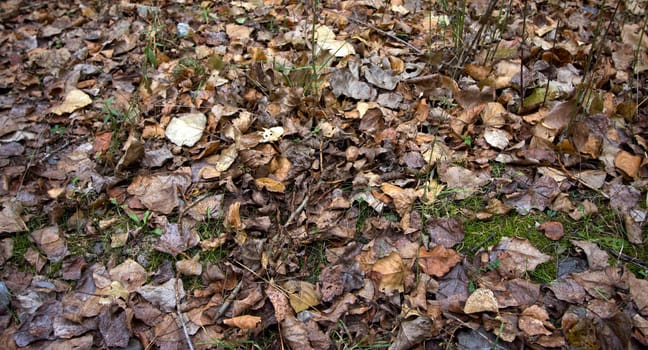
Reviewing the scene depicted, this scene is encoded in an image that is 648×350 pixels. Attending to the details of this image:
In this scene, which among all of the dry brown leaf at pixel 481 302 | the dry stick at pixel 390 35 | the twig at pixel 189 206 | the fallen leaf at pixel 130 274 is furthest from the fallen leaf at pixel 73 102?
the dry brown leaf at pixel 481 302

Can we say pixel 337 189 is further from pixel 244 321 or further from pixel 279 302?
pixel 244 321

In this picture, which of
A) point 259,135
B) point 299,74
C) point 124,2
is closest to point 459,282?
point 259,135

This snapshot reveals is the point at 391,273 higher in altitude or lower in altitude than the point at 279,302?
higher

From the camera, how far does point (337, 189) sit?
2.17m

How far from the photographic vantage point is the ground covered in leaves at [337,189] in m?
1.75

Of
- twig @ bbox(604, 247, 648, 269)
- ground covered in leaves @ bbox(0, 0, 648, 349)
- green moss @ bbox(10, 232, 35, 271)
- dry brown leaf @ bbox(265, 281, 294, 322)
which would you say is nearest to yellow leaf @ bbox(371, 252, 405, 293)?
ground covered in leaves @ bbox(0, 0, 648, 349)

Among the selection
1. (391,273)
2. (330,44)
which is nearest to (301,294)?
(391,273)

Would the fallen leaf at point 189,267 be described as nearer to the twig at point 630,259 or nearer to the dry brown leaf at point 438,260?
the dry brown leaf at point 438,260

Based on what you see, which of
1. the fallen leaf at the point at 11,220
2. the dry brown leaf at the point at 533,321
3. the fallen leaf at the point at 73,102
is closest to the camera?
the dry brown leaf at the point at 533,321

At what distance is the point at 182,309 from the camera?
1.84 m

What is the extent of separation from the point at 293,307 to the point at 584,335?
1.03 meters

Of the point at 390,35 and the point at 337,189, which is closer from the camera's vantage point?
the point at 337,189

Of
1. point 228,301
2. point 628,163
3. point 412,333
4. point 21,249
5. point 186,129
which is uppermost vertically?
point 628,163

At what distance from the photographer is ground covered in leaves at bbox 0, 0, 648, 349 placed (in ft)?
5.74
